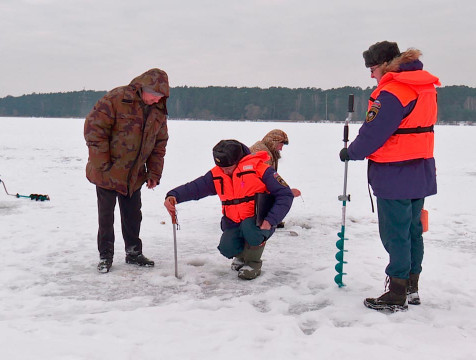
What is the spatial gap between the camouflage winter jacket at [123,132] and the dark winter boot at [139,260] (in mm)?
669

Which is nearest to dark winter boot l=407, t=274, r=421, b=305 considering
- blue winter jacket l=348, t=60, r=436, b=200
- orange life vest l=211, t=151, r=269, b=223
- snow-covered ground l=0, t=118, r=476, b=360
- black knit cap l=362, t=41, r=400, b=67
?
snow-covered ground l=0, t=118, r=476, b=360

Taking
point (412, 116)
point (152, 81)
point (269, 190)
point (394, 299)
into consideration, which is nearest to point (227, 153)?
point (269, 190)

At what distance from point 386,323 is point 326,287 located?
85 cm

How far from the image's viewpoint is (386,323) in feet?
10.9

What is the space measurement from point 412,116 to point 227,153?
5.23 feet

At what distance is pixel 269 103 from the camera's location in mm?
120625

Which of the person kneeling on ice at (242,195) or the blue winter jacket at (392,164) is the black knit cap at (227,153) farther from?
the blue winter jacket at (392,164)

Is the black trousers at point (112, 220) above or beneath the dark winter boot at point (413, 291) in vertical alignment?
above

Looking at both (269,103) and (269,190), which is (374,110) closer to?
(269,190)

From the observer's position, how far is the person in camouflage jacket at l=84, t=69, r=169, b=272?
4.27 metres

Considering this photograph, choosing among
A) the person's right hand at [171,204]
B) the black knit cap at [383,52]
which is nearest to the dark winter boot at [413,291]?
the black knit cap at [383,52]

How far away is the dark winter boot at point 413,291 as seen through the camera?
3723mm

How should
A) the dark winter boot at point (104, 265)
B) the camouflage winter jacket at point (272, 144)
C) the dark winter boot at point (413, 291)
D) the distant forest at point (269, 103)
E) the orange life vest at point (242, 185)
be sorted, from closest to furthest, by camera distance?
the dark winter boot at point (413, 291) < the orange life vest at point (242, 185) < the dark winter boot at point (104, 265) < the camouflage winter jacket at point (272, 144) < the distant forest at point (269, 103)

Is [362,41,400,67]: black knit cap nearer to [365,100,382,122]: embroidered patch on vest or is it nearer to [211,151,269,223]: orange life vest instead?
[365,100,382,122]: embroidered patch on vest
